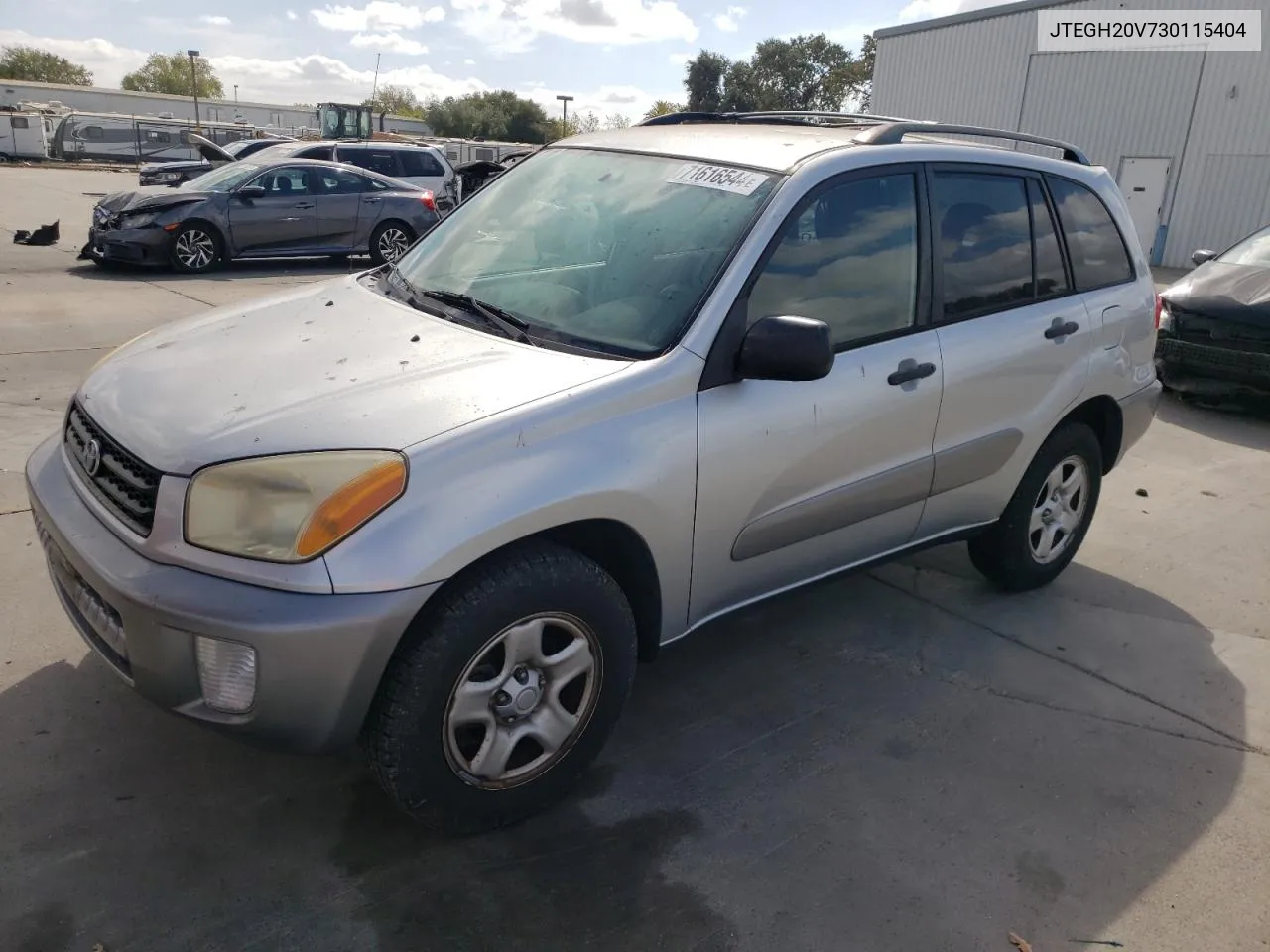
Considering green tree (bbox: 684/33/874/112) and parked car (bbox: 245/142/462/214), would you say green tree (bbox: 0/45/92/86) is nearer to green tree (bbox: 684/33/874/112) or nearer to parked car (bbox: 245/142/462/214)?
green tree (bbox: 684/33/874/112)

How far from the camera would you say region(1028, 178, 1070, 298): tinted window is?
381 cm

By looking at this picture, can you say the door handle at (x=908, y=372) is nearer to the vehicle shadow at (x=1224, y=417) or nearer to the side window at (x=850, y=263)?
the side window at (x=850, y=263)

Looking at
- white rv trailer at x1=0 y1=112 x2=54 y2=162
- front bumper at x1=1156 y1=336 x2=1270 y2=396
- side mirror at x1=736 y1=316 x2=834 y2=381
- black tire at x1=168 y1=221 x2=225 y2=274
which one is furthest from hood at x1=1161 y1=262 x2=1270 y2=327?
white rv trailer at x1=0 y1=112 x2=54 y2=162

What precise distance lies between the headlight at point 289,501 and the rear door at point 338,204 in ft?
38.4

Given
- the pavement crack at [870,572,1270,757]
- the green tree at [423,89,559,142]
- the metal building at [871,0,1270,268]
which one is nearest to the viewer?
the pavement crack at [870,572,1270,757]

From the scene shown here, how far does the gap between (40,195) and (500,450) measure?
2477 cm

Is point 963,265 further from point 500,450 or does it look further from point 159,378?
point 159,378

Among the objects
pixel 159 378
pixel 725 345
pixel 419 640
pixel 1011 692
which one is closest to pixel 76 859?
pixel 419 640

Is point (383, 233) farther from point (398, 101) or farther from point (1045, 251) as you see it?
point (398, 101)

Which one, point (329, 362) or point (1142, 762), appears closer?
point (329, 362)

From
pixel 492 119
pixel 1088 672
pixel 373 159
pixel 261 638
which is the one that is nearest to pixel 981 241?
pixel 1088 672

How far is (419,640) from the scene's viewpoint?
2246 millimetres

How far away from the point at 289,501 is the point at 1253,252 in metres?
8.99

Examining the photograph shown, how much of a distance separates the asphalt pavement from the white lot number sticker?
1329mm
